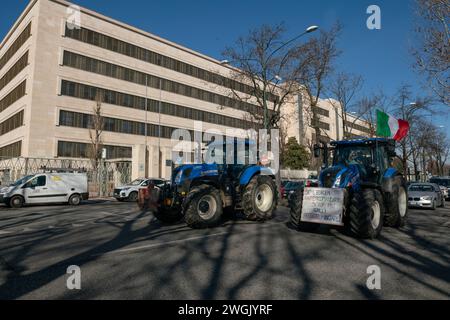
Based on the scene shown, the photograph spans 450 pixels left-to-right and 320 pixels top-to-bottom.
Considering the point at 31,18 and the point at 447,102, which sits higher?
the point at 31,18

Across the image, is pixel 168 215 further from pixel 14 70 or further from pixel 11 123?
pixel 14 70

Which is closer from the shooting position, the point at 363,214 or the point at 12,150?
the point at 363,214

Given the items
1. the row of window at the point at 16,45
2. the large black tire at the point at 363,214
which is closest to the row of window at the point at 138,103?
the row of window at the point at 16,45

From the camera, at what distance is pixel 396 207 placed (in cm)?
936

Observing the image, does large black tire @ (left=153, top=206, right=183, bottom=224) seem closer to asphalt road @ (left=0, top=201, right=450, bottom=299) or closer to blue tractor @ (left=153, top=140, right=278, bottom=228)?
blue tractor @ (left=153, top=140, right=278, bottom=228)

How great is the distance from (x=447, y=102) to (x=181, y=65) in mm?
36700

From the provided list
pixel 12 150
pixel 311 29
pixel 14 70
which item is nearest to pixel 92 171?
pixel 12 150

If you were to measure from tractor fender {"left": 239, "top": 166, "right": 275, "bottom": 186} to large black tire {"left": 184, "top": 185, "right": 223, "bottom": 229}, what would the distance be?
1.18 metres

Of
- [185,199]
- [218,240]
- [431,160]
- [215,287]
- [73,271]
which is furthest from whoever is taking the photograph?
[431,160]

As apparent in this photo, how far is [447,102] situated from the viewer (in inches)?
585

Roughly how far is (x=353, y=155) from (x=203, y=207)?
4.67 metres

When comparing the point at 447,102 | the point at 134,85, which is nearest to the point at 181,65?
the point at 134,85
